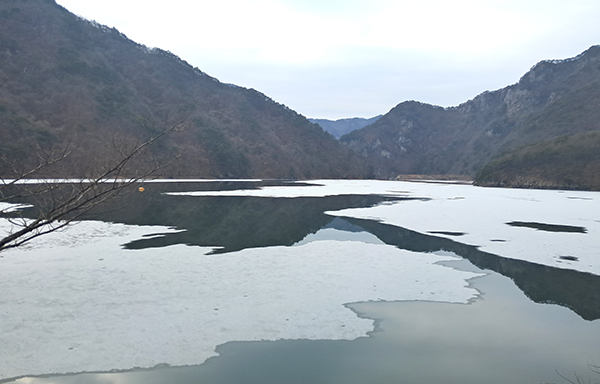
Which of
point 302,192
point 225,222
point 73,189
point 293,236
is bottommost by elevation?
point 293,236

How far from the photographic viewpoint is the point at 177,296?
8.52 metres

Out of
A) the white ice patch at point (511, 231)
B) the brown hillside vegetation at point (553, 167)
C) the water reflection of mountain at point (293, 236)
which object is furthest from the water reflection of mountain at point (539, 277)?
the brown hillside vegetation at point (553, 167)

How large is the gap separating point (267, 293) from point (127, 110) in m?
120

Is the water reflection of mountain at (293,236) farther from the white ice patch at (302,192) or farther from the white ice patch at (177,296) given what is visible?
the white ice patch at (302,192)

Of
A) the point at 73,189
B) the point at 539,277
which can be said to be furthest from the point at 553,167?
the point at 73,189

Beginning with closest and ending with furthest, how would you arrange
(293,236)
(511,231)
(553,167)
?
(293,236), (511,231), (553,167)

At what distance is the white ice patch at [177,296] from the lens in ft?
19.9

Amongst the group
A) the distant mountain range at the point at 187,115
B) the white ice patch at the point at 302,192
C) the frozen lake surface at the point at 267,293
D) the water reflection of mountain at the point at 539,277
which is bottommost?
the water reflection of mountain at the point at 539,277

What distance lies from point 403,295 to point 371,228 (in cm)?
1080

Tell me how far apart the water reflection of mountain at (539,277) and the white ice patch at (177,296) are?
1241 millimetres

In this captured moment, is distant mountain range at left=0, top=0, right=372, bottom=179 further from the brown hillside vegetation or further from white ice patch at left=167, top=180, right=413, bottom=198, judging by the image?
the brown hillside vegetation

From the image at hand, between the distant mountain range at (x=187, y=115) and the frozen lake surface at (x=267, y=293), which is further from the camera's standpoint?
the distant mountain range at (x=187, y=115)

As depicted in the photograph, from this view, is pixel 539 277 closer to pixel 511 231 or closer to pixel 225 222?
pixel 511 231

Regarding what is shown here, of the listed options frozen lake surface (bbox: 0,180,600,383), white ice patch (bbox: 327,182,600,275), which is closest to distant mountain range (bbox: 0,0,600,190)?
white ice patch (bbox: 327,182,600,275)
